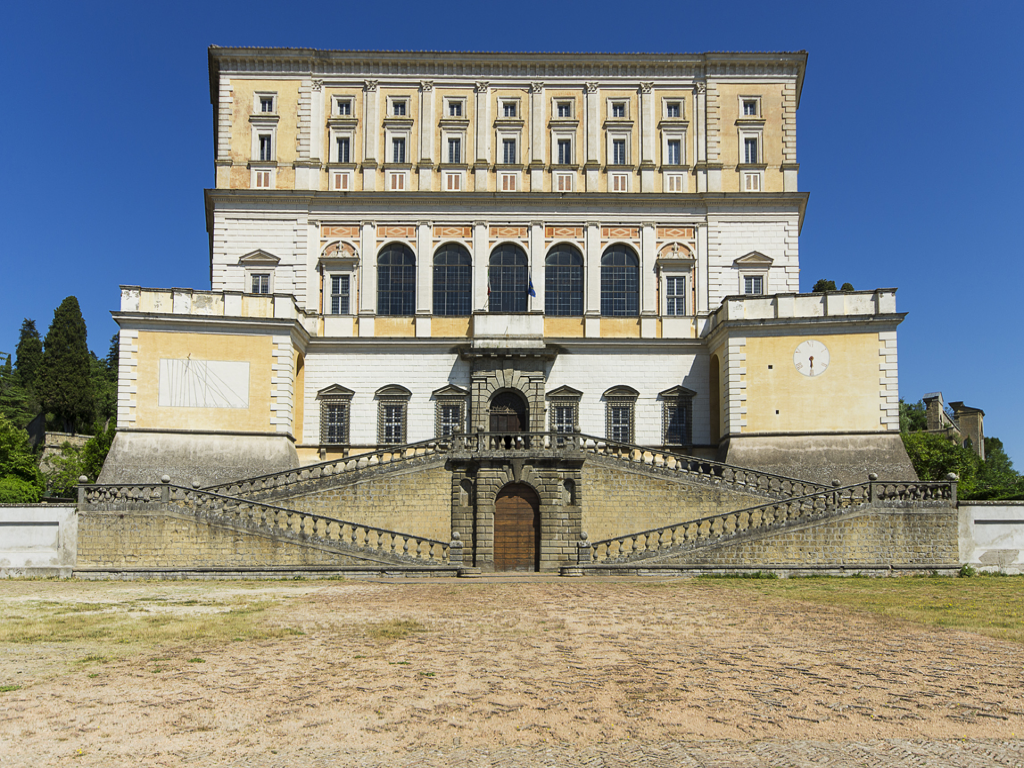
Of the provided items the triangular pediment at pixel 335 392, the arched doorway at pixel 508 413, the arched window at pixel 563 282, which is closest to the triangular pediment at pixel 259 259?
the triangular pediment at pixel 335 392

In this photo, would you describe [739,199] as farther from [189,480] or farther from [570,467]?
[189,480]

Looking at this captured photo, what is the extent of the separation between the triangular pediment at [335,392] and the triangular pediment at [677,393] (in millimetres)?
13281

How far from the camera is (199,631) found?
15969 millimetres

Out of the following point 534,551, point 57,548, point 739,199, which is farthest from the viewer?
point 739,199

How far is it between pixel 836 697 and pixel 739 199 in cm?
3239

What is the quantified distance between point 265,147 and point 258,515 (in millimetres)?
19354

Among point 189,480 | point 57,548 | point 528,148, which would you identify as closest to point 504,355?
point 528,148

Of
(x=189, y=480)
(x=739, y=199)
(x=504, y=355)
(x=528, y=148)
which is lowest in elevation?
(x=189, y=480)

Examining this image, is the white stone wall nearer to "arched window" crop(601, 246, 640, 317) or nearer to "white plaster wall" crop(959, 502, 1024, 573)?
"arched window" crop(601, 246, 640, 317)

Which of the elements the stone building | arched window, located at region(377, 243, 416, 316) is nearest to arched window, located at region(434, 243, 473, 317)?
the stone building

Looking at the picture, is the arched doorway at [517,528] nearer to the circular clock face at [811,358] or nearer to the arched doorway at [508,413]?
the arched doorway at [508,413]

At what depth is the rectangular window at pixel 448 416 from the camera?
126ft

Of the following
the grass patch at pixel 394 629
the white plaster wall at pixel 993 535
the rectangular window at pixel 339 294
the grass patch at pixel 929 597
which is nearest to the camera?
the grass patch at pixel 394 629

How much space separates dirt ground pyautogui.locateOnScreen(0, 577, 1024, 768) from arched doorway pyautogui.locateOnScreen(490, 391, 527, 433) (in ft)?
63.4
